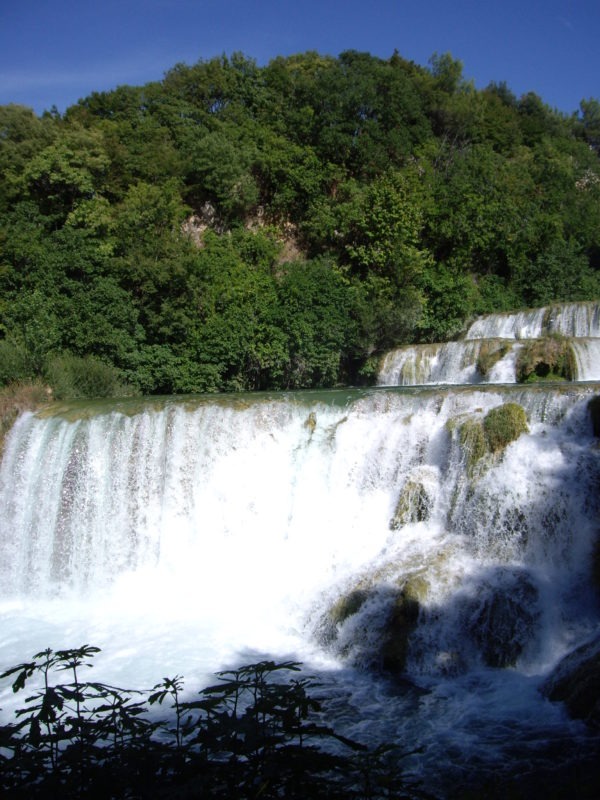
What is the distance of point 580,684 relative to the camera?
7.25 meters

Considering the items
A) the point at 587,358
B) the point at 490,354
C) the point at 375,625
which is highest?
the point at 490,354

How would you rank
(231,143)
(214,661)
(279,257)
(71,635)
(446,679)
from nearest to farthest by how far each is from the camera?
1. (446,679)
2. (214,661)
3. (71,635)
4. (279,257)
5. (231,143)

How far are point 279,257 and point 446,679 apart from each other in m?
19.6

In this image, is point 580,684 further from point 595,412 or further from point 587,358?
point 587,358

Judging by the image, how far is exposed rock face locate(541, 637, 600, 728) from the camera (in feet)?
22.9

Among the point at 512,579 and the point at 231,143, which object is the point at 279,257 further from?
the point at 512,579

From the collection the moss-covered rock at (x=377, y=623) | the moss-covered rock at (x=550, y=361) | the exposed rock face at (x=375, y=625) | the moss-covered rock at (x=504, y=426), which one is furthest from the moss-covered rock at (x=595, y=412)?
the moss-covered rock at (x=550, y=361)

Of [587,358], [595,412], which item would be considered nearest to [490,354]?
[587,358]

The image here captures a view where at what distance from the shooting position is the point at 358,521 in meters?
11.9

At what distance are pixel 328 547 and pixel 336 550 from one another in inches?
8.0

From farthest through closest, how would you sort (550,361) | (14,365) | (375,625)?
1. (14,365)
2. (550,361)
3. (375,625)

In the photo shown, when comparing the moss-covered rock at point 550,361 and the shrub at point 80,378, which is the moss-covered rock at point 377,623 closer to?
the moss-covered rock at point 550,361

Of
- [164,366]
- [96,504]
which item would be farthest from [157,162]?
[96,504]

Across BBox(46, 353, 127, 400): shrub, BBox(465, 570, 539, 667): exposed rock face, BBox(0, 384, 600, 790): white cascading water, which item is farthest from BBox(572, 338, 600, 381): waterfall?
BBox(46, 353, 127, 400): shrub
